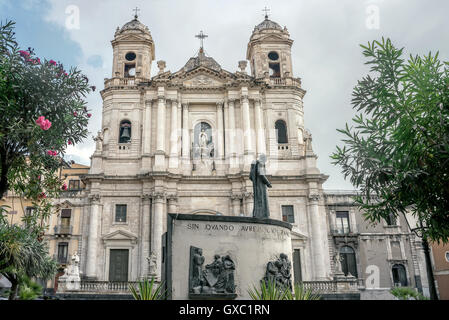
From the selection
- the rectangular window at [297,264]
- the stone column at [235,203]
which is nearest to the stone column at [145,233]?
the stone column at [235,203]

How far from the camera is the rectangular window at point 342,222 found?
94.2 feet

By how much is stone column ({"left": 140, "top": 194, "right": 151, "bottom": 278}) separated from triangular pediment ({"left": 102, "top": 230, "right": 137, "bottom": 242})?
0.67m

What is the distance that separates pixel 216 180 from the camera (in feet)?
86.7

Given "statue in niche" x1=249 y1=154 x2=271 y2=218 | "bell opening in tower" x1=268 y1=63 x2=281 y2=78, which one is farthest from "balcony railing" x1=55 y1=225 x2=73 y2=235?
"statue in niche" x1=249 y1=154 x2=271 y2=218

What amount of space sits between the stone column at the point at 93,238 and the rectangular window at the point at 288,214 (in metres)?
12.2

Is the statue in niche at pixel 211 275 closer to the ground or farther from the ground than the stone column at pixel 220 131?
closer to the ground

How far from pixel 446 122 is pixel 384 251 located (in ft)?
71.7

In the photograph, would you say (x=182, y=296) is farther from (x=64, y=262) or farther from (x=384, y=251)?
(x=384, y=251)

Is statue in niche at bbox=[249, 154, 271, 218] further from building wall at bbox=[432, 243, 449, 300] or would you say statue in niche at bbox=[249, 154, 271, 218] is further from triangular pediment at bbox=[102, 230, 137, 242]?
building wall at bbox=[432, 243, 449, 300]

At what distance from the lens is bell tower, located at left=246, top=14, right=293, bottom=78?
30.8 meters

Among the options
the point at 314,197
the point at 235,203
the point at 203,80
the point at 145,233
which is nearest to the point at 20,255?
the point at 145,233

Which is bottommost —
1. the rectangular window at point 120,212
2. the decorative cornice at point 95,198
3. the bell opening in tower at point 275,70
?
the rectangular window at point 120,212

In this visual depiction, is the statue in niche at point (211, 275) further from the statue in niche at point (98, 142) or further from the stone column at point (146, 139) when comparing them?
the statue in niche at point (98, 142)

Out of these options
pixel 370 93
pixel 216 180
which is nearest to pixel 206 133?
pixel 216 180
